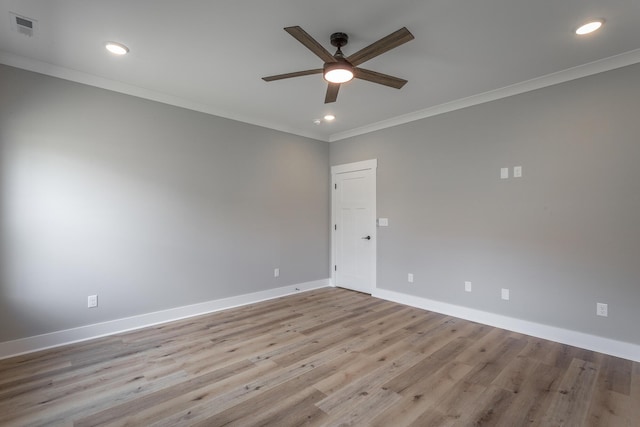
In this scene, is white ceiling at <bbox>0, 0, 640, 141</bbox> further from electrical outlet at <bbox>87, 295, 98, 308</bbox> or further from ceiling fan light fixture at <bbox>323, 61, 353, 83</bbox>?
electrical outlet at <bbox>87, 295, 98, 308</bbox>

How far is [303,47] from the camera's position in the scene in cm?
254

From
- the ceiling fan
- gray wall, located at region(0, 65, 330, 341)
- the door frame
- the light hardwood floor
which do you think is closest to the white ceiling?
the ceiling fan

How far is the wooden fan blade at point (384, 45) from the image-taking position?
1.92 m

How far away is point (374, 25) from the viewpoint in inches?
88.7

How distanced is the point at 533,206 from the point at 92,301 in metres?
4.85

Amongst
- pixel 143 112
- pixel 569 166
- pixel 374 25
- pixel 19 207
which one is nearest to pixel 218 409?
pixel 19 207

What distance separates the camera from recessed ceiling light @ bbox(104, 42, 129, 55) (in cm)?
254

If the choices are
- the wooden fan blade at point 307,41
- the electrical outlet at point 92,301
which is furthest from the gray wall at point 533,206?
the electrical outlet at point 92,301

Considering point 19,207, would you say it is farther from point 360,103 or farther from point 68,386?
point 360,103

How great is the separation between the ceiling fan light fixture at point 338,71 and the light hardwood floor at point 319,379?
2.41 m

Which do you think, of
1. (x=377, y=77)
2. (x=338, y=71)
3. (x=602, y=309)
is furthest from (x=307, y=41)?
(x=602, y=309)

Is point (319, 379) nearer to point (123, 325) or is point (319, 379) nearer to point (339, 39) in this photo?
point (123, 325)

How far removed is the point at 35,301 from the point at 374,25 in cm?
393

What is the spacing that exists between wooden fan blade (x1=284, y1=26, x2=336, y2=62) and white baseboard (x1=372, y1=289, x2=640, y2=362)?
10.9ft
